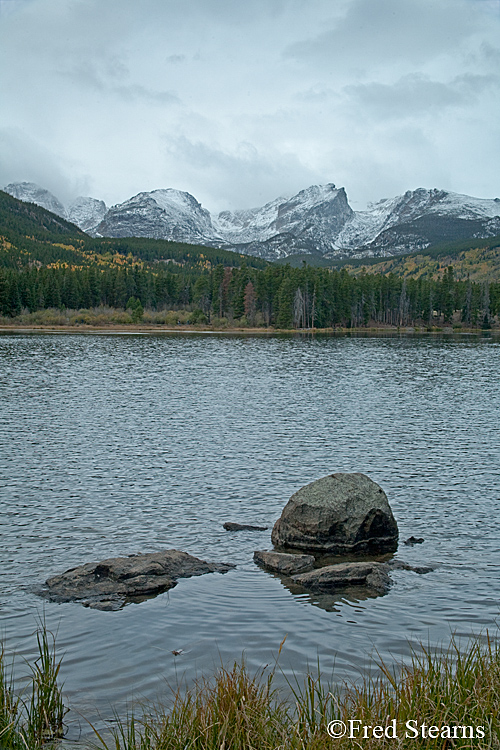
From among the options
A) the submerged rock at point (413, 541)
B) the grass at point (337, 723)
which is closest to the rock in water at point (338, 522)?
the submerged rock at point (413, 541)

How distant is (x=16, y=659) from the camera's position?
32.9ft

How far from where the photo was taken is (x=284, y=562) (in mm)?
14930

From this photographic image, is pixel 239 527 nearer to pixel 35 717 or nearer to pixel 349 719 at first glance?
pixel 35 717

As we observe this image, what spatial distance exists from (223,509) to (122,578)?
6.47 m

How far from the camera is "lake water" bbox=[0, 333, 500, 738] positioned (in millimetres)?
10680

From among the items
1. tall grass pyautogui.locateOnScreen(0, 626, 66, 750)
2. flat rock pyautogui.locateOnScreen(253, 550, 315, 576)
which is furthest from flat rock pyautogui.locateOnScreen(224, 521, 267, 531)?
tall grass pyautogui.locateOnScreen(0, 626, 66, 750)

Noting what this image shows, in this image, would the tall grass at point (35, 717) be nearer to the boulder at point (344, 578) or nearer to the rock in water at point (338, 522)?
the boulder at point (344, 578)

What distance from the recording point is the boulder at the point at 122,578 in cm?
1295

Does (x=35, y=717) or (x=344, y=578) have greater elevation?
(x=35, y=717)

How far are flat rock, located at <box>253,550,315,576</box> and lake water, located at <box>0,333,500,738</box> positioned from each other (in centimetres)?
40

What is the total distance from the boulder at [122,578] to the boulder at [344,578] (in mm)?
2196

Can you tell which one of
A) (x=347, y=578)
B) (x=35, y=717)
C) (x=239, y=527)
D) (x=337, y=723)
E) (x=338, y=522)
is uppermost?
(x=337, y=723)

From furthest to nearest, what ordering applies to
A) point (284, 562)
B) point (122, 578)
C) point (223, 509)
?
point (223, 509), point (284, 562), point (122, 578)

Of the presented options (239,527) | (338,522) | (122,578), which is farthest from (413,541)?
(122,578)
